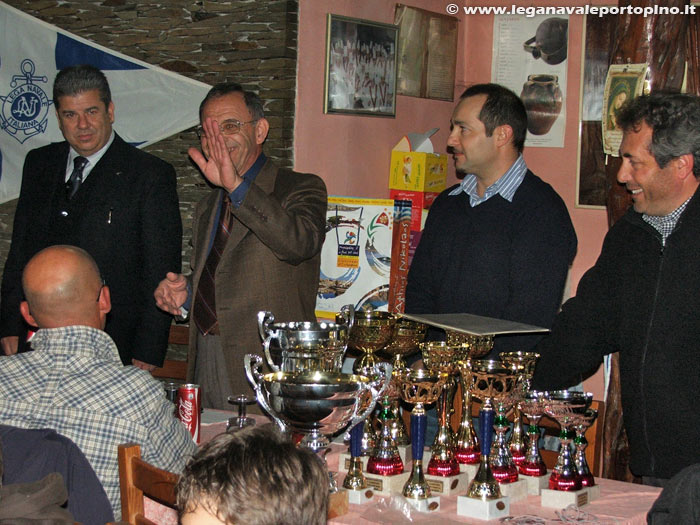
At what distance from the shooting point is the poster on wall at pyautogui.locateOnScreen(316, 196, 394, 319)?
4020mm

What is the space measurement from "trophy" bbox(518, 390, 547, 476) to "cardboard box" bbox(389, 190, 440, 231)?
2090mm

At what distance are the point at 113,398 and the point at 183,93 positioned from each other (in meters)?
2.49

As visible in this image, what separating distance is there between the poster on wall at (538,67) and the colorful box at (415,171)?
0.74 metres

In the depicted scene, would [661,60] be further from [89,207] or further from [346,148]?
[89,207]

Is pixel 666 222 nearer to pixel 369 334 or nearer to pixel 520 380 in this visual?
pixel 520 380

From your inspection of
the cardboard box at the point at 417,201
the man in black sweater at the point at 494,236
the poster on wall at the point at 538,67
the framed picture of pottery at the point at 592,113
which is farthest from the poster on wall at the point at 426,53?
the man in black sweater at the point at 494,236

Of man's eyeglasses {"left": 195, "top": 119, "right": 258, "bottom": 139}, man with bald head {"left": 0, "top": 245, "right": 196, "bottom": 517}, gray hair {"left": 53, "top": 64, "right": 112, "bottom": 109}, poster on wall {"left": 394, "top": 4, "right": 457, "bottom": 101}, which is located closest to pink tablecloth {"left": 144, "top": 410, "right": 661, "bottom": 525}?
man with bald head {"left": 0, "top": 245, "right": 196, "bottom": 517}

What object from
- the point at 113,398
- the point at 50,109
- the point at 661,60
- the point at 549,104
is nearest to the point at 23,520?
the point at 113,398

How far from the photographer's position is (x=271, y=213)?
280 cm

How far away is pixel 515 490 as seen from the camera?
2.05 meters

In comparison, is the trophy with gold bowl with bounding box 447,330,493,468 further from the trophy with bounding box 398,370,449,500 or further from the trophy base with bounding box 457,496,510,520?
the trophy base with bounding box 457,496,510,520

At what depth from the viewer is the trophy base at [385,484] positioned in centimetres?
206

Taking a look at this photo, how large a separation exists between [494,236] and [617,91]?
981 mm

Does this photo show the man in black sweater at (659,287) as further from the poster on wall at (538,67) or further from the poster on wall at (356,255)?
the poster on wall at (538,67)
